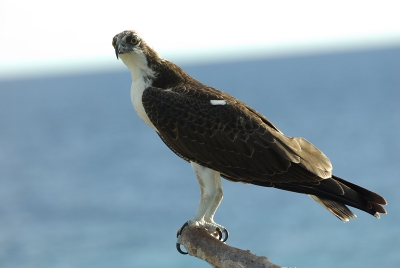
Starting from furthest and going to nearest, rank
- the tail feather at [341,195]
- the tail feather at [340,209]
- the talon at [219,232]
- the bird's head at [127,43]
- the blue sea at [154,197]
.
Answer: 1. the blue sea at [154,197]
2. the bird's head at [127,43]
3. the talon at [219,232]
4. the tail feather at [340,209]
5. the tail feather at [341,195]

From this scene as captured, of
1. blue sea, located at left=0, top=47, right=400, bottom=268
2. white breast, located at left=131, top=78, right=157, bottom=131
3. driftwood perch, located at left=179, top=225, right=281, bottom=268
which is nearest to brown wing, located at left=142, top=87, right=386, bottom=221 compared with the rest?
white breast, located at left=131, top=78, right=157, bottom=131

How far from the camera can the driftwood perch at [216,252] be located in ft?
21.1

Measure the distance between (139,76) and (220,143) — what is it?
49.6 inches

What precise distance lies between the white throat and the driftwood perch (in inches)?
55.2

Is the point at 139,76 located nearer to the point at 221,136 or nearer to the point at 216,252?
the point at 221,136

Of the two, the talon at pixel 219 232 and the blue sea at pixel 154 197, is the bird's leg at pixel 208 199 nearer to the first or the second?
the talon at pixel 219 232

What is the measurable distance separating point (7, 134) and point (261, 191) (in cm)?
4294

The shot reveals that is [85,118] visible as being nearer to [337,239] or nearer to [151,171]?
[151,171]

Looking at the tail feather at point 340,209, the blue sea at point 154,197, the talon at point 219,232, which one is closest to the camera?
the tail feather at point 340,209

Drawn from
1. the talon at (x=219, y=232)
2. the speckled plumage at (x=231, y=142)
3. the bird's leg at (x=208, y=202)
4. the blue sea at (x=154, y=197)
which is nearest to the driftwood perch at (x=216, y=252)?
the bird's leg at (x=208, y=202)

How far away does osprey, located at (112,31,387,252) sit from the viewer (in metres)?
7.66

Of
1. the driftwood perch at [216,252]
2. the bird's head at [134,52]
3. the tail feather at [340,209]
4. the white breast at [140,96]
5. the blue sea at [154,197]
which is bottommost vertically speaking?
the driftwood perch at [216,252]

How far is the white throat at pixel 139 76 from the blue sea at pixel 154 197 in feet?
40.9

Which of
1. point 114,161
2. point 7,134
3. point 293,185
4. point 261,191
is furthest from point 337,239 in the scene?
point 7,134
